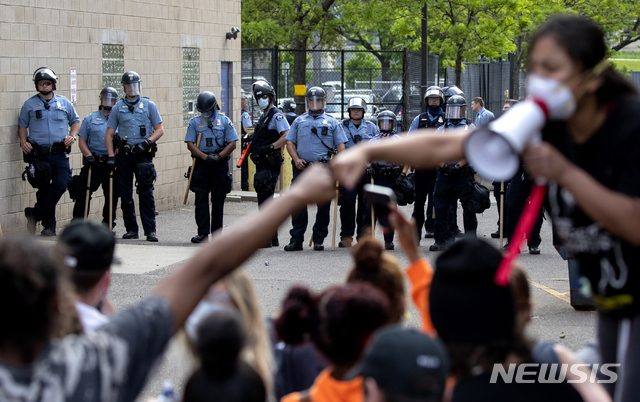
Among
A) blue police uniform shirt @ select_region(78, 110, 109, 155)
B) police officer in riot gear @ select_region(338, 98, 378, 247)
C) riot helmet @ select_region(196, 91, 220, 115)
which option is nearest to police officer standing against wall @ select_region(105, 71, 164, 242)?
blue police uniform shirt @ select_region(78, 110, 109, 155)

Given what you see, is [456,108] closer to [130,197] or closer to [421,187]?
[421,187]

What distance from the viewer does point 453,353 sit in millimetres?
2207

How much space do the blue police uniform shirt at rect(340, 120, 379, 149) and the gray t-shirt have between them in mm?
9645

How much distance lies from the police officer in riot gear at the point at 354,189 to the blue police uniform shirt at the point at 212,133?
1694mm

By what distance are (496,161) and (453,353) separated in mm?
566

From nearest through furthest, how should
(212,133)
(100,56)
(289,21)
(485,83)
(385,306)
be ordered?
(385,306) → (212,133) → (100,56) → (289,21) → (485,83)

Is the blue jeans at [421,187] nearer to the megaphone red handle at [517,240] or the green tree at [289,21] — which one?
the megaphone red handle at [517,240]

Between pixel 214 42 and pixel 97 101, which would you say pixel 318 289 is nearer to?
pixel 97 101

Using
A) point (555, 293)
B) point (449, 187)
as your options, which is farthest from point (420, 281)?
point (449, 187)

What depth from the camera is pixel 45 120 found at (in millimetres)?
11094

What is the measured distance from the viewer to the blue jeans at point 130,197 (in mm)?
11344

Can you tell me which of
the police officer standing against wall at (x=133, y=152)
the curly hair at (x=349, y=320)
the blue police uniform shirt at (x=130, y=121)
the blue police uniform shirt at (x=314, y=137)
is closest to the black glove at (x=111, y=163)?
the police officer standing against wall at (x=133, y=152)

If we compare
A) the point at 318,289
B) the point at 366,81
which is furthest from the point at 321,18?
the point at 318,289

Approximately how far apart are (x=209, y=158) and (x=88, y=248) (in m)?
8.54
